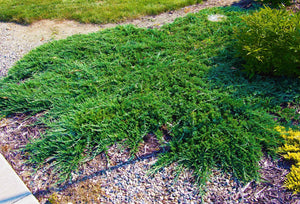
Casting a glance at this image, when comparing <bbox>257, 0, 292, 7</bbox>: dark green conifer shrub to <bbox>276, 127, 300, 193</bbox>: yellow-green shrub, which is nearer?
<bbox>276, 127, 300, 193</bbox>: yellow-green shrub

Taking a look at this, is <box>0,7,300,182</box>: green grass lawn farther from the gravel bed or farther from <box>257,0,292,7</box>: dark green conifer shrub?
<box>257,0,292,7</box>: dark green conifer shrub

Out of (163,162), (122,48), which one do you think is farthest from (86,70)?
(163,162)

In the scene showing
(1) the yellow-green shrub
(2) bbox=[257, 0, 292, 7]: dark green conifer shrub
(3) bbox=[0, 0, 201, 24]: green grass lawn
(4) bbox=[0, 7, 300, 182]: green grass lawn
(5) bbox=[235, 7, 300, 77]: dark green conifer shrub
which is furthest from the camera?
(3) bbox=[0, 0, 201, 24]: green grass lawn

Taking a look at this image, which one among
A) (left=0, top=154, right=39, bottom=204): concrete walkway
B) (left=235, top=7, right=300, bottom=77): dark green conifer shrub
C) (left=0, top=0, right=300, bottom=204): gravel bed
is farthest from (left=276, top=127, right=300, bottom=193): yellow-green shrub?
(left=0, top=154, right=39, bottom=204): concrete walkway

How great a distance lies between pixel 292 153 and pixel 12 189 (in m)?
3.03

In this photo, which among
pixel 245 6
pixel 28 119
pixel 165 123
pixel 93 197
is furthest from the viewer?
pixel 245 6

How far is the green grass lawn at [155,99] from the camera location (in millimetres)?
2713

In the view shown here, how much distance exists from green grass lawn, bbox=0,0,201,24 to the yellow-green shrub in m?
4.52

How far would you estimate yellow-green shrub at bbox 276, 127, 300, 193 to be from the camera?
7.58 feet

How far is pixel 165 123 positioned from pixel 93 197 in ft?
4.00

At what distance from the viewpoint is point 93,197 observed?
243cm

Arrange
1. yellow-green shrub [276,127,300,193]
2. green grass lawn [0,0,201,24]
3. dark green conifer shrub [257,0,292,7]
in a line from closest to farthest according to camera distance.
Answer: yellow-green shrub [276,127,300,193] < dark green conifer shrub [257,0,292,7] < green grass lawn [0,0,201,24]

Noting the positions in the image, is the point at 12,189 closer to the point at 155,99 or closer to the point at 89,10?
the point at 155,99

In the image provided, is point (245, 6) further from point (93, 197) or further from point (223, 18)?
point (93, 197)
